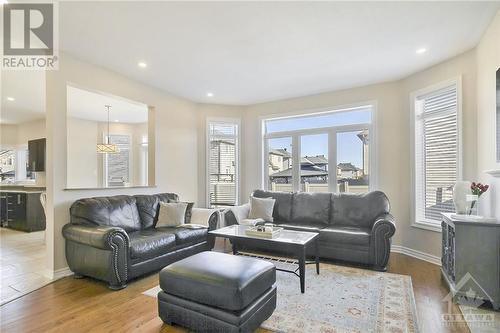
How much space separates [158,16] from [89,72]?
5.70ft

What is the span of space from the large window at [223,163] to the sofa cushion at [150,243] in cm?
225

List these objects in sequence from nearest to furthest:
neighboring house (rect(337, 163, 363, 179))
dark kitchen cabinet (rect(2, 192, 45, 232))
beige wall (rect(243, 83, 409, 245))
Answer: beige wall (rect(243, 83, 409, 245)) < neighboring house (rect(337, 163, 363, 179)) < dark kitchen cabinet (rect(2, 192, 45, 232))

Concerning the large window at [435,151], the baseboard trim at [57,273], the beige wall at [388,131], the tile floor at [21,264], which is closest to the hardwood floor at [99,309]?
the baseboard trim at [57,273]

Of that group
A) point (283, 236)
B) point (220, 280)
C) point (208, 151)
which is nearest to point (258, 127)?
point (208, 151)

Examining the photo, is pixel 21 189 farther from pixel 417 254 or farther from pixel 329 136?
pixel 417 254

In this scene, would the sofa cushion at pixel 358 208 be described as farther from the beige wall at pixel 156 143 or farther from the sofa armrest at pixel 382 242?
the beige wall at pixel 156 143

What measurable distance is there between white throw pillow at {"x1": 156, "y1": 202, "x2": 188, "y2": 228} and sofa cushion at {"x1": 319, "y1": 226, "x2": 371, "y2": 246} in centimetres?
221

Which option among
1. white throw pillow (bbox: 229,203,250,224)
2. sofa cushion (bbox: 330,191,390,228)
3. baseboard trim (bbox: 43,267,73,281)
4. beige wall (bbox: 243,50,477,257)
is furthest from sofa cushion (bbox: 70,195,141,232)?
beige wall (bbox: 243,50,477,257)

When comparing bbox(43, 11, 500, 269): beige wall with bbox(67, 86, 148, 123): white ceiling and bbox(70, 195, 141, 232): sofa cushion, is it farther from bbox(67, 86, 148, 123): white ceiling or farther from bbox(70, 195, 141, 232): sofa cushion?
bbox(67, 86, 148, 123): white ceiling

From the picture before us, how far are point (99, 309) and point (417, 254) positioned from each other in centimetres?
438

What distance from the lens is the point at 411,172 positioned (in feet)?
14.0

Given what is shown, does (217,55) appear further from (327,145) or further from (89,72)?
(327,145)

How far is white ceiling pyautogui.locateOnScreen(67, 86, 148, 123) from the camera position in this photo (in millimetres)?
5316

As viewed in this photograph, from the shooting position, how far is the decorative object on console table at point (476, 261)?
2557 millimetres
